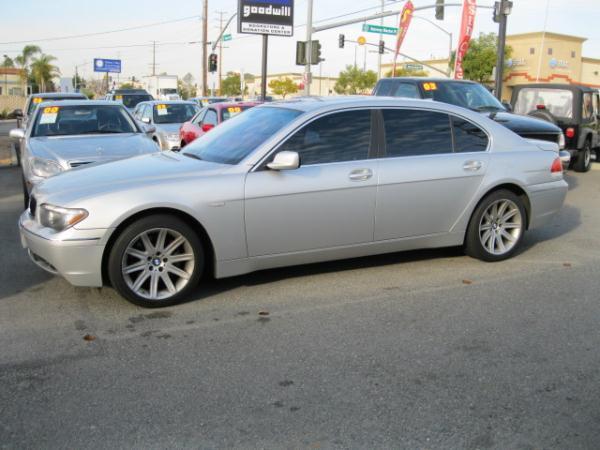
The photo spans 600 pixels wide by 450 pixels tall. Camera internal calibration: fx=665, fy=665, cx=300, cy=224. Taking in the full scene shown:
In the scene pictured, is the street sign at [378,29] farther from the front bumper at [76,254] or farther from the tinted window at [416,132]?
the front bumper at [76,254]

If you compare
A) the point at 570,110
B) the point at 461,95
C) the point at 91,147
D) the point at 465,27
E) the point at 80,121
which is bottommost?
the point at 91,147

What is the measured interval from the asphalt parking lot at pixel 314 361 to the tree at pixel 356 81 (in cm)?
7454

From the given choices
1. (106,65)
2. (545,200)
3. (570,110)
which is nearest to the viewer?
(545,200)

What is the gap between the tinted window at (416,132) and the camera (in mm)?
5855

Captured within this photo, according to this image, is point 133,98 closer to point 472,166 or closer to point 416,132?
point 416,132

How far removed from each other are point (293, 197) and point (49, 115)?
574 centimetres

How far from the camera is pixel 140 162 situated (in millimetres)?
5688

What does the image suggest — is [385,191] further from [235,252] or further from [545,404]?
[545,404]

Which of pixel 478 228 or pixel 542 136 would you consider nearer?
pixel 478 228

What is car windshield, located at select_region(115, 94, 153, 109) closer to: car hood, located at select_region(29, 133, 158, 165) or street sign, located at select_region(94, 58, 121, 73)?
car hood, located at select_region(29, 133, 158, 165)

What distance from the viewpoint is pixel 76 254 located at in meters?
4.79

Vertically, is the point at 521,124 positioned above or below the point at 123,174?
above

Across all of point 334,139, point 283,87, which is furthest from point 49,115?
point 283,87

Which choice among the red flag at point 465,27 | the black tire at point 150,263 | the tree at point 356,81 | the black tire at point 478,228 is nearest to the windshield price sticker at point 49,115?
the black tire at point 150,263
